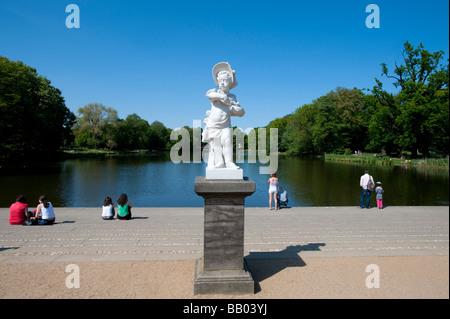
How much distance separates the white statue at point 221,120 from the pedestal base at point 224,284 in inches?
69.8

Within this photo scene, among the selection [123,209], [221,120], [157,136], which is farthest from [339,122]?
[221,120]

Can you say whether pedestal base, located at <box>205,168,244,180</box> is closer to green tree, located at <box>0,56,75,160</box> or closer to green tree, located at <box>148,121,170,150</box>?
green tree, located at <box>0,56,75,160</box>

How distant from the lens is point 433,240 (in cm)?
680

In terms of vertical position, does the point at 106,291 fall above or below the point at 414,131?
below

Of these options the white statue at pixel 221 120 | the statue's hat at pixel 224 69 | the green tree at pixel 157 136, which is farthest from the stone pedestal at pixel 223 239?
the green tree at pixel 157 136

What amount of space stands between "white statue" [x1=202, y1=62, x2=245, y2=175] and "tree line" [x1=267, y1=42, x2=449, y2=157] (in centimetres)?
1477

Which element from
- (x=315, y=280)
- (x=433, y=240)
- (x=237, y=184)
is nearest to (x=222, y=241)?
(x=237, y=184)

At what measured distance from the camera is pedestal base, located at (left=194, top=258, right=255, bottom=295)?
4.39 meters

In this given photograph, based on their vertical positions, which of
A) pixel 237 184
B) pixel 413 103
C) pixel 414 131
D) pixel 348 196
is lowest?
pixel 348 196

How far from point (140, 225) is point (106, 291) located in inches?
171

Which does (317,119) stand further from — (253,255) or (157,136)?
(253,255)

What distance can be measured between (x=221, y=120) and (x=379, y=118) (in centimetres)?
4233

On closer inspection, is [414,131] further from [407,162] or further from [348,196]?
[348,196]

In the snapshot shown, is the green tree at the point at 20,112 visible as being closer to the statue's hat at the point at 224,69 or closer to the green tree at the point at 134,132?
the green tree at the point at 134,132
